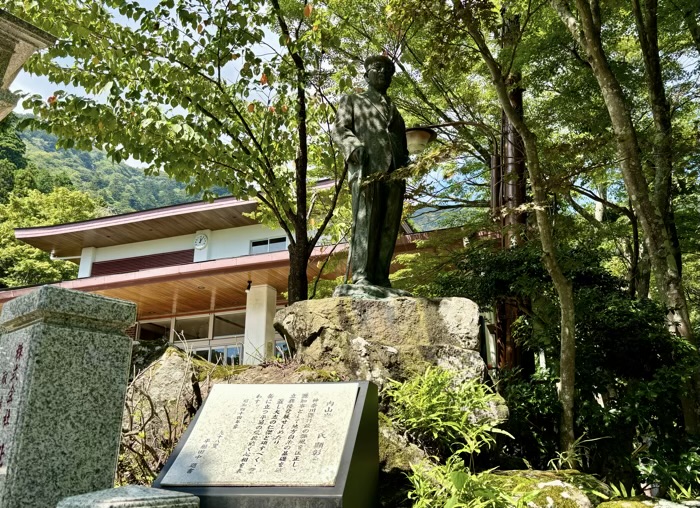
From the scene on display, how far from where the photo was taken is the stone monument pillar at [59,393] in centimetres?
246

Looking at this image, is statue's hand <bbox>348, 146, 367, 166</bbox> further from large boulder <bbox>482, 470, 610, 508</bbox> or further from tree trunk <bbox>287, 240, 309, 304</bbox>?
large boulder <bbox>482, 470, 610, 508</bbox>

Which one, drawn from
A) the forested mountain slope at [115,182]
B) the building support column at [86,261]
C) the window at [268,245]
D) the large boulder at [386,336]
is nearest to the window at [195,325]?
the window at [268,245]

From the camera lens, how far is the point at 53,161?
53125 mm

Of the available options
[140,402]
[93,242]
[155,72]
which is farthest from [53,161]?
[140,402]

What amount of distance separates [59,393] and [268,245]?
46.8ft

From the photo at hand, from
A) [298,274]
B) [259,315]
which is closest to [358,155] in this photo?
[298,274]

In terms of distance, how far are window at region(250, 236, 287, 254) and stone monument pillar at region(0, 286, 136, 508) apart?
1380cm

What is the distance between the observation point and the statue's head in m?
A: 5.87

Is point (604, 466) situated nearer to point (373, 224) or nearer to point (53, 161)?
point (373, 224)

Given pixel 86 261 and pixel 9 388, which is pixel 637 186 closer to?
pixel 9 388

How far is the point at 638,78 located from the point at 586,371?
5730 mm

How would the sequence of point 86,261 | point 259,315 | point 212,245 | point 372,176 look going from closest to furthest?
point 372,176
point 259,315
point 212,245
point 86,261

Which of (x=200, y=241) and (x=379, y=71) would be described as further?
(x=200, y=241)

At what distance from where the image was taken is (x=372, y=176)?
17.5ft
